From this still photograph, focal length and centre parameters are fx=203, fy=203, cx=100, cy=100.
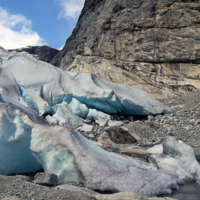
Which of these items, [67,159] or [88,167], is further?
[67,159]

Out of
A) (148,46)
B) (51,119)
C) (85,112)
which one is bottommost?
(51,119)

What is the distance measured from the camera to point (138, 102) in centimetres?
757

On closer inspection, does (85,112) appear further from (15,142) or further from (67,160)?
(67,160)

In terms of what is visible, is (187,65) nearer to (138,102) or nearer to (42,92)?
(138,102)

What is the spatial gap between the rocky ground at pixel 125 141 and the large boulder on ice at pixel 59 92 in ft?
1.71

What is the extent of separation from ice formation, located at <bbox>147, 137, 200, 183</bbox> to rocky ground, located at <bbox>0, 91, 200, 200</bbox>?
0.33 meters

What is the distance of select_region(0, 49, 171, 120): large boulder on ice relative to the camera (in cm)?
681

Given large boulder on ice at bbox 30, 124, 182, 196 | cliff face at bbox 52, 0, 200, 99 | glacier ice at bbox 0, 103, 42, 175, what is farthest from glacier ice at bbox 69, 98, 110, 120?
cliff face at bbox 52, 0, 200, 99

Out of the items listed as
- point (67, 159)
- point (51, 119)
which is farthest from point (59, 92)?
point (67, 159)

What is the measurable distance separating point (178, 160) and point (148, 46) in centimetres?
1007

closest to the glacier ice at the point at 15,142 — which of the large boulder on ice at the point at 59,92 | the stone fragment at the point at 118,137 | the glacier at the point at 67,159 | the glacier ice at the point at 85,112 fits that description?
the glacier at the point at 67,159

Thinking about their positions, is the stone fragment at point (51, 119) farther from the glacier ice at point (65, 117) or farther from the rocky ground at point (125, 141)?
the rocky ground at point (125, 141)

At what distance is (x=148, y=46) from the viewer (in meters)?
12.2

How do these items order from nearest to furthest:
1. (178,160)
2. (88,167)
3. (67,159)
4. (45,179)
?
(45,179) → (88,167) → (67,159) → (178,160)
